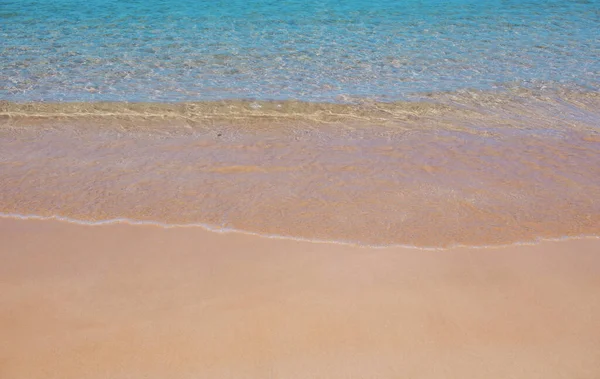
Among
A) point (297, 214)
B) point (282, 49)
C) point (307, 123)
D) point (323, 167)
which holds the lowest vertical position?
point (282, 49)

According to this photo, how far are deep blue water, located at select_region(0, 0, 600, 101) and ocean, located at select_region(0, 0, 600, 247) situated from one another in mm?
48

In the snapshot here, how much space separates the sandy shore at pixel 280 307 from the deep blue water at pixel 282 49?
3650mm

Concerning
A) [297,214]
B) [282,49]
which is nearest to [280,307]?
[297,214]

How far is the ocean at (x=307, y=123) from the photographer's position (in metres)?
4.30

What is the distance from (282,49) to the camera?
29.8ft

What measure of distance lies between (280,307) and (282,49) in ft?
21.3

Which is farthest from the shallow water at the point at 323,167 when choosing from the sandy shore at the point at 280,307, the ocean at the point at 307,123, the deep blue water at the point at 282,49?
the deep blue water at the point at 282,49

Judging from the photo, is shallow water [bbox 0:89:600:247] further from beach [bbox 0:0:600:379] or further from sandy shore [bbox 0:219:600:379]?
sandy shore [bbox 0:219:600:379]

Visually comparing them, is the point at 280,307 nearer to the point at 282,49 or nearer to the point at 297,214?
the point at 297,214

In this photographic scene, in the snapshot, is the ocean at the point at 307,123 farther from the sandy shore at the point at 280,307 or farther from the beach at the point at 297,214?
the sandy shore at the point at 280,307

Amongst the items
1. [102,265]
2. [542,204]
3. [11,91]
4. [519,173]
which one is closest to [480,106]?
[519,173]

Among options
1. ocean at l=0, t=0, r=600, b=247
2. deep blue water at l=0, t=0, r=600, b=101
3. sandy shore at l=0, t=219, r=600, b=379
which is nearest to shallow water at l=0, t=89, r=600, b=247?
ocean at l=0, t=0, r=600, b=247

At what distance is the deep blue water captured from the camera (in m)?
7.52

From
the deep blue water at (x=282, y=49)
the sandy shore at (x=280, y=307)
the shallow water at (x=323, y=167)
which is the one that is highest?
the sandy shore at (x=280, y=307)
